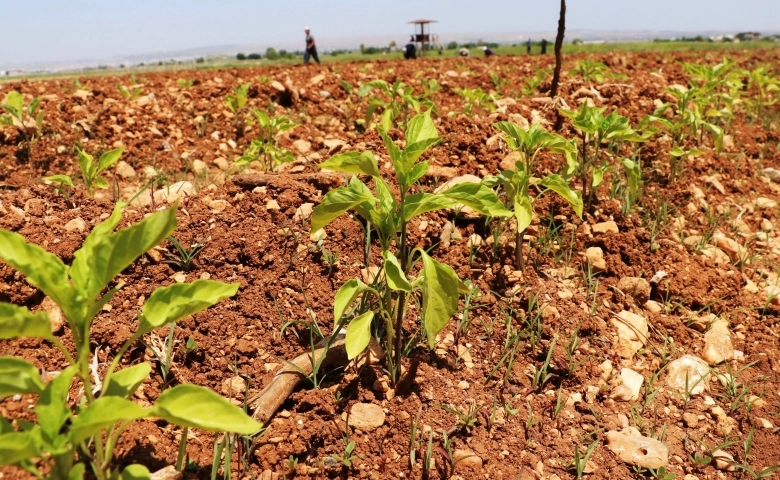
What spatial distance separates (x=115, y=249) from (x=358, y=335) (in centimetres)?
87

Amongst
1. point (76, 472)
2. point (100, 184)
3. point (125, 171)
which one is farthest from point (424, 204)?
point (125, 171)

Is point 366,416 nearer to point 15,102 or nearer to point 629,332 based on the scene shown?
point 629,332

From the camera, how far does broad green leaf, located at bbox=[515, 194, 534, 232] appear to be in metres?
2.34

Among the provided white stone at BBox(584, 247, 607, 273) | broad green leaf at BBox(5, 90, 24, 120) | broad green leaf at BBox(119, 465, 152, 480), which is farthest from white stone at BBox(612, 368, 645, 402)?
broad green leaf at BBox(5, 90, 24, 120)

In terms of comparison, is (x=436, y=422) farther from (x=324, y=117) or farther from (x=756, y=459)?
(x=324, y=117)

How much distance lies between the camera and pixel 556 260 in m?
2.89

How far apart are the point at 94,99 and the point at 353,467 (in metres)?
6.12

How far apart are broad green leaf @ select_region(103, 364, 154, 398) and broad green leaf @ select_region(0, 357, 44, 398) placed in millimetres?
158

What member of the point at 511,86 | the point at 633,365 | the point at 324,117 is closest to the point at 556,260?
the point at 633,365

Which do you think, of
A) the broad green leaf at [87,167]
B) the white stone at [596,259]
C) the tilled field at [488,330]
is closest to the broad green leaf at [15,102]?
the tilled field at [488,330]

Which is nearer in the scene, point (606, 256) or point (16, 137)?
point (606, 256)

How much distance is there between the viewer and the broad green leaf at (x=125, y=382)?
134 cm

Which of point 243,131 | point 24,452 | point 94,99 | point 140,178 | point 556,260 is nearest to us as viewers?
point 24,452

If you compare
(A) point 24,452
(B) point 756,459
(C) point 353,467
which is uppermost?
(A) point 24,452
